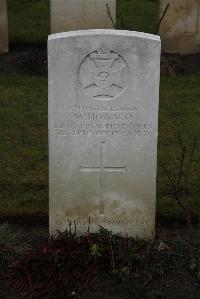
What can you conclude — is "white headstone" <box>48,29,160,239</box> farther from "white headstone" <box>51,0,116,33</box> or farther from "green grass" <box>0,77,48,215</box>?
"white headstone" <box>51,0,116,33</box>

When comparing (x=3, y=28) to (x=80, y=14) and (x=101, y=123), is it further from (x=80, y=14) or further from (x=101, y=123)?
(x=101, y=123)

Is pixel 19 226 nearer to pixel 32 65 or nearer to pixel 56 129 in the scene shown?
pixel 56 129

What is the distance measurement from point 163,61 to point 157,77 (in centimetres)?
512

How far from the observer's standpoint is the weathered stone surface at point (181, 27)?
1058 centimetres

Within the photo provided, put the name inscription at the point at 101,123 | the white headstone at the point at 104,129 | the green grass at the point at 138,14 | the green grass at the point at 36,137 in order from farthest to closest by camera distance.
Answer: the green grass at the point at 138,14, the green grass at the point at 36,137, the name inscription at the point at 101,123, the white headstone at the point at 104,129

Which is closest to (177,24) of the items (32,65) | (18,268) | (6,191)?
(32,65)

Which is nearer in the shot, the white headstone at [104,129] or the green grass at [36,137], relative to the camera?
the white headstone at [104,129]

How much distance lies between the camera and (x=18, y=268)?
4.94 metres

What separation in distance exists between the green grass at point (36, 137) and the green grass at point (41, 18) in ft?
8.19

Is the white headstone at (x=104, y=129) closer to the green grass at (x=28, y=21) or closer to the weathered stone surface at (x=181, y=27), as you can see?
the weathered stone surface at (x=181, y=27)

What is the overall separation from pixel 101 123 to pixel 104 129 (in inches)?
2.1

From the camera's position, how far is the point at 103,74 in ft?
16.3

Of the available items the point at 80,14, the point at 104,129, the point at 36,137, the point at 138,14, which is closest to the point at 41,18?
the point at 138,14

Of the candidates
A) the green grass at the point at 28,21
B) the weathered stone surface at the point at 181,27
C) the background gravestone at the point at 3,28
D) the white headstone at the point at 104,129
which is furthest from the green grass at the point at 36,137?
the green grass at the point at 28,21
